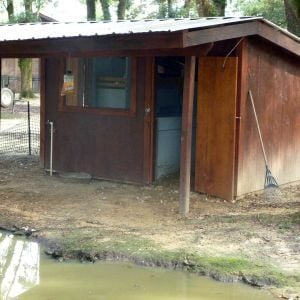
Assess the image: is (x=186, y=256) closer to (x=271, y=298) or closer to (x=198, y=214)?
(x=271, y=298)

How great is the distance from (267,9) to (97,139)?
57.0ft

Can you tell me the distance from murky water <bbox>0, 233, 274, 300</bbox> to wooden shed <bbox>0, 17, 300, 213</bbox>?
2.20 metres

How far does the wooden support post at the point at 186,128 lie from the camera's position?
293 inches

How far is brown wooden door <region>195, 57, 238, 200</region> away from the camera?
8.41m

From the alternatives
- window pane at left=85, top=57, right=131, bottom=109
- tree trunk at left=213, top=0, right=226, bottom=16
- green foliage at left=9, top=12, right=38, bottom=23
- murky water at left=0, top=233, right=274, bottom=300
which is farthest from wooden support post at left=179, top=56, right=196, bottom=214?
green foliage at left=9, top=12, right=38, bottom=23

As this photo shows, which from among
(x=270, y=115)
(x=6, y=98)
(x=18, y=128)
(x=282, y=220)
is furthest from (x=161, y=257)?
(x=6, y=98)

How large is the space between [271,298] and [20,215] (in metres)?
3.79

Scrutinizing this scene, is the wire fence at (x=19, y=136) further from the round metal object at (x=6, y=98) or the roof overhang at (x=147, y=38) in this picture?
the roof overhang at (x=147, y=38)

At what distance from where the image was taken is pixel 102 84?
10008 mm

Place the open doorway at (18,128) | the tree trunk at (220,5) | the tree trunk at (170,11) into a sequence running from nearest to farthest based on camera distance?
the open doorway at (18,128)
the tree trunk at (220,5)
the tree trunk at (170,11)

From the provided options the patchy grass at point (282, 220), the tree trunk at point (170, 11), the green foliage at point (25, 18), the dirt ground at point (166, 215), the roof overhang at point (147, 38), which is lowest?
the dirt ground at point (166, 215)

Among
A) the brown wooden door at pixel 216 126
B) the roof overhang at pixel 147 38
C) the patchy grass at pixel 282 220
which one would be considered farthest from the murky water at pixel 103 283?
the brown wooden door at pixel 216 126

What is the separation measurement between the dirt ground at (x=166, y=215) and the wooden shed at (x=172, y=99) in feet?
1.23

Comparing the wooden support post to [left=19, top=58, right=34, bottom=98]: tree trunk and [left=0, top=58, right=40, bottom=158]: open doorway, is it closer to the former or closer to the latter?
[left=0, top=58, right=40, bottom=158]: open doorway
